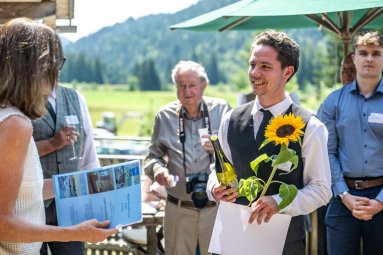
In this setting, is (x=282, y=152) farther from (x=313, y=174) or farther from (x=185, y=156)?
(x=185, y=156)

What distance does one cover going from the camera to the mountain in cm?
9284

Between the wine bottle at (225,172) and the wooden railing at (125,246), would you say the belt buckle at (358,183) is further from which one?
the wine bottle at (225,172)

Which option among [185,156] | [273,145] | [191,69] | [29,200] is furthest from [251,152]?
[191,69]

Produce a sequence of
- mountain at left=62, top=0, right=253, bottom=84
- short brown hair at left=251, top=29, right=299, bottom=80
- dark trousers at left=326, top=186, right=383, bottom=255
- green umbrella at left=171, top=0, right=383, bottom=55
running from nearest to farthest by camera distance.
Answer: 1. short brown hair at left=251, top=29, right=299, bottom=80
2. dark trousers at left=326, top=186, right=383, bottom=255
3. green umbrella at left=171, top=0, right=383, bottom=55
4. mountain at left=62, top=0, right=253, bottom=84

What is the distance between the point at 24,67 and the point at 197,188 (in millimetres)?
2371

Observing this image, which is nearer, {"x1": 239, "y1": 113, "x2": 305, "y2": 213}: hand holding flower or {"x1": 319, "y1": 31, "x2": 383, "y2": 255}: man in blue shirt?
{"x1": 239, "y1": 113, "x2": 305, "y2": 213}: hand holding flower

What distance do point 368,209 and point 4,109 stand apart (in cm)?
245

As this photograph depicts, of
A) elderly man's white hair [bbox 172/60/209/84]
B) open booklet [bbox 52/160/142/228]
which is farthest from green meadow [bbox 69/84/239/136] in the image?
open booklet [bbox 52/160/142/228]

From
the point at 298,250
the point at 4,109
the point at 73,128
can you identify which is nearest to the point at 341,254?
the point at 298,250

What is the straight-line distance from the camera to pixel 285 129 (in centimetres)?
257

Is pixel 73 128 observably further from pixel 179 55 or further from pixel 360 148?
pixel 179 55

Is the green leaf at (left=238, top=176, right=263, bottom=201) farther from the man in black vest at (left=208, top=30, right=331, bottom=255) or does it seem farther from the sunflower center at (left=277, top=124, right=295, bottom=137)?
the sunflower center at (left=277, top=124, right=295, bottom=137)

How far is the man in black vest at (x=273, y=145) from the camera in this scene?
2.75 meters

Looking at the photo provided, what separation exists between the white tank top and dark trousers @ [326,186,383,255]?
2280mm
